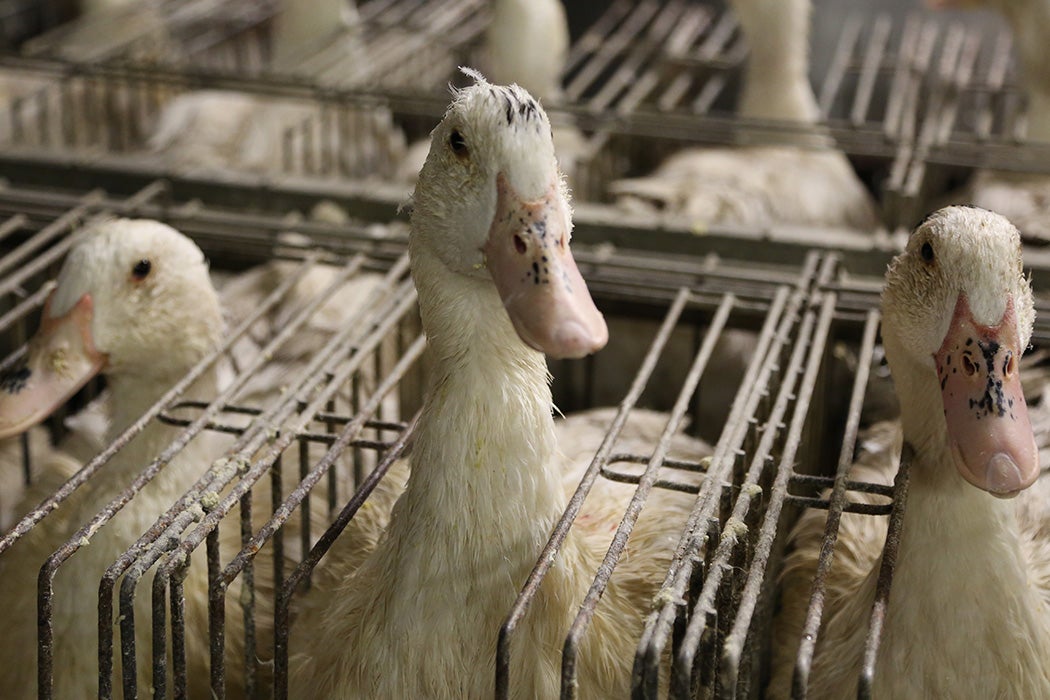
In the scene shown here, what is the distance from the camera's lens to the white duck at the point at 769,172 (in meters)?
3.12

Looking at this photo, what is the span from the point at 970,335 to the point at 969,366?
4cm

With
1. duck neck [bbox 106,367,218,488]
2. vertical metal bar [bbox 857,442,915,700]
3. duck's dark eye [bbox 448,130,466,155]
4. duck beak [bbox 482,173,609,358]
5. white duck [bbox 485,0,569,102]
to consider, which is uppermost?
duck's dark eye [bbox 448,130,466,155]

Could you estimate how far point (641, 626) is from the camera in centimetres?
161

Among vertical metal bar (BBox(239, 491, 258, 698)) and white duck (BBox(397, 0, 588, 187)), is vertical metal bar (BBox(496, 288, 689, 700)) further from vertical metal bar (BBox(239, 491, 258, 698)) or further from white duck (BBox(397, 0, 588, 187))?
white duck (BBox(397, 0, 588, 187))

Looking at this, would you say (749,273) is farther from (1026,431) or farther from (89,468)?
(89,468)

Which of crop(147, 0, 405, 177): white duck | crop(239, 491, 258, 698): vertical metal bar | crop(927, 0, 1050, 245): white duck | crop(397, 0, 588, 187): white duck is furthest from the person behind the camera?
crop(147, 0, 405, 177): white duck

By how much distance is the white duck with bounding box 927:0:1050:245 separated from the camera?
320 cm

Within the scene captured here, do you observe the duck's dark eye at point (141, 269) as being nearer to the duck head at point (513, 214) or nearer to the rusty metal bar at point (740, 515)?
the duck head at point (513, 214)

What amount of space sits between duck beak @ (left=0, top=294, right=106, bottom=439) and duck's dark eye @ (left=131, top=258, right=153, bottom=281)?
7 cm

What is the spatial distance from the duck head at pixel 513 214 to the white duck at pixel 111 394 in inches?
26.6

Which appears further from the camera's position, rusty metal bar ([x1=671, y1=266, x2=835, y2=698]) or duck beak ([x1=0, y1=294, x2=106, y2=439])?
duck beak ([x1=0, y1=294, x2=106, y2=439])

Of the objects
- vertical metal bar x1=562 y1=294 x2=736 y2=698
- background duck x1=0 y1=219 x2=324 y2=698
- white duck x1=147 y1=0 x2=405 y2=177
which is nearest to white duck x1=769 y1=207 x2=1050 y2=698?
vertical metal bar x1=562 y1=294 x2=736 y2=698

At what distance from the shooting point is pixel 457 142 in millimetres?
1400

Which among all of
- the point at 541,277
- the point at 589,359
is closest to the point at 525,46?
the point at 589,359
